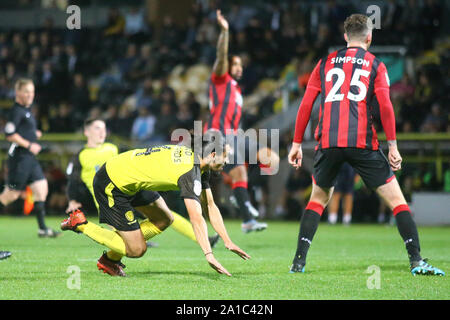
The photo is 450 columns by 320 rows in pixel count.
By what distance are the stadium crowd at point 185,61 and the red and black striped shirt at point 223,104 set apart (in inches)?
241

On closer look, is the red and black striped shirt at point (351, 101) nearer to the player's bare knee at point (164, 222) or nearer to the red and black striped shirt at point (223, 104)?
the player's bare knee at point (164, 222)

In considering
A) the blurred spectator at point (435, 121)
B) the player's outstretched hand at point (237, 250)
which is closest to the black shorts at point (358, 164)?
the player's outstretched hand at point (237, 250)

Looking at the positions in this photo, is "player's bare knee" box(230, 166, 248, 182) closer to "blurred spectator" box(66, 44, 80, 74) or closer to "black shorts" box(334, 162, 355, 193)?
"black shorts" box(334, 162, 355, 193)

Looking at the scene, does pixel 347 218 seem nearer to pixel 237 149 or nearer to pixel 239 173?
pixel 239 173

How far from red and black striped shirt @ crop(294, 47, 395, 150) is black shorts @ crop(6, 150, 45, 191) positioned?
5737 millimetres

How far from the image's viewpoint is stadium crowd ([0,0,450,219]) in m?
17.2

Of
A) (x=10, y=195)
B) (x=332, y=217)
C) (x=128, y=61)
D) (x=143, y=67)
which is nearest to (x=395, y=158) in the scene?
(x=10, y=195)

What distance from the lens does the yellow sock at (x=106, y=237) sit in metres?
6.78

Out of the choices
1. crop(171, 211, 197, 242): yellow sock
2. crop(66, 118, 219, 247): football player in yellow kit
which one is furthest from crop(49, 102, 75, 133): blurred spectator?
crop(171, 211, 197, 242): yellow sock

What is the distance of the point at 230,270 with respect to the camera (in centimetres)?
721
